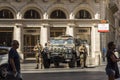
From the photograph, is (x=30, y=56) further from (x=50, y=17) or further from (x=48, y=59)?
(x=48, y=59)

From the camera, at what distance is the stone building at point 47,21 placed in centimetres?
4325

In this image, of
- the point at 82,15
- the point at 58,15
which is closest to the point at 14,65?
the point at 58,15

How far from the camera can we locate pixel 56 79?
2022 cm

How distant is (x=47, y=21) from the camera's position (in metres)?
43.4

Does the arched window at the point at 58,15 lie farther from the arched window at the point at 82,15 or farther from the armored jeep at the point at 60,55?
the armored jeep at the point at 60,55

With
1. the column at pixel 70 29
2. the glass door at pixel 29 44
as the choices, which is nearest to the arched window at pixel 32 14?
the glass door at pixel 29 44

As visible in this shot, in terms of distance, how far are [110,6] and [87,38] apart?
14.8 meters

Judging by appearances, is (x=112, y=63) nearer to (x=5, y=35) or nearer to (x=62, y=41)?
(x=62, y=41)

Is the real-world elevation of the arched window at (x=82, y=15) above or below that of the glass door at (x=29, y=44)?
above

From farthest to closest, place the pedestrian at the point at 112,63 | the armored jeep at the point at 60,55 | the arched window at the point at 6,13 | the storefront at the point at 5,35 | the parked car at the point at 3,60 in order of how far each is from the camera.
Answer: the arched window at the point at 6,13, the storefront at the point at 5,35, the armored jeep at the point at 60,55, the parked car at the point at 3,60, the pedestrian at the point at 112,63

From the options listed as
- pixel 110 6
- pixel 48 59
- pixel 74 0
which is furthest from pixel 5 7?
pixel 110 6

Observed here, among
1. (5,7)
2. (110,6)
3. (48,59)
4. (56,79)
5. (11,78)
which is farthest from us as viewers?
(110,6)

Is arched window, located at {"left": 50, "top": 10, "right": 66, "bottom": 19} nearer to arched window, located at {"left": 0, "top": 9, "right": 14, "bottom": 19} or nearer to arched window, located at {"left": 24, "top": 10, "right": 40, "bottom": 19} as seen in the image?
arched window, located at {"left": 24, "top": 10, "right": 40, "bottom": 19}

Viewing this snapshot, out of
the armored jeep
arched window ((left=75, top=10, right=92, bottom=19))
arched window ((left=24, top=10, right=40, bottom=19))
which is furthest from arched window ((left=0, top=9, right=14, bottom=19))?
the armored jeep
